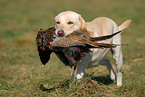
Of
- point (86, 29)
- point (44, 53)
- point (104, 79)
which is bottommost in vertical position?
point (104, 79)

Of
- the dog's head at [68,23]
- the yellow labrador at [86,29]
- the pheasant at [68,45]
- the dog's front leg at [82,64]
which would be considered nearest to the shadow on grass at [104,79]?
the yellow labrador at [86,29]

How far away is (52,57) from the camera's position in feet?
24.5

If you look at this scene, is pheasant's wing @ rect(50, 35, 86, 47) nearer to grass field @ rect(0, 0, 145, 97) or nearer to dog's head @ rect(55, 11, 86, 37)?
dog's head @ rect(55, 11, 86, 37)

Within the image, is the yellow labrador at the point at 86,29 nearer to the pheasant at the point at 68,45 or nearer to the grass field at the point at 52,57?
the pheasant at the point at 68,45

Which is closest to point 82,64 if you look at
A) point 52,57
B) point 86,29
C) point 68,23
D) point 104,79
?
point 86,29

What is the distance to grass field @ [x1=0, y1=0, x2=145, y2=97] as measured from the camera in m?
3.80

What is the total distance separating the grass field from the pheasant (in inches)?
18.1

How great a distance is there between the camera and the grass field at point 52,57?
3803 mm

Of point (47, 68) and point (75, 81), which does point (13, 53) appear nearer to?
point (47, 68)

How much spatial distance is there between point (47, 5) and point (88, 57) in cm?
1493

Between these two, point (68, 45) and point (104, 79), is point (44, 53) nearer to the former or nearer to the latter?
point (68, 45)

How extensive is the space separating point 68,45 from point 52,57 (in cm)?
415

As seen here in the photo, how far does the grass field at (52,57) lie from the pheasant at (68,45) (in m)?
0.46

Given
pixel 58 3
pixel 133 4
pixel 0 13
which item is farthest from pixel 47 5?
pixel 133 4
